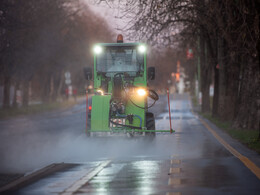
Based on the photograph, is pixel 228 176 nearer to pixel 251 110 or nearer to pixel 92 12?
pixel 251 110

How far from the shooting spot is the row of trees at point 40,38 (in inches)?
1430

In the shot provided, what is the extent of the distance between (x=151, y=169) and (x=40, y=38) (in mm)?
37550

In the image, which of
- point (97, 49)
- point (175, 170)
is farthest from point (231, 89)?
point (175, 170)

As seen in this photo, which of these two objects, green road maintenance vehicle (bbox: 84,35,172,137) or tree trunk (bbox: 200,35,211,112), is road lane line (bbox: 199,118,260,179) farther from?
tree trunk (bbox: 200,35,211,112)

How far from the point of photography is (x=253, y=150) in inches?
608

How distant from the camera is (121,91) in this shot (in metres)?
17.4

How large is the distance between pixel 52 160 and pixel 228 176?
5436 millimetres

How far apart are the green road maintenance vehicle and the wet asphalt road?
67cm

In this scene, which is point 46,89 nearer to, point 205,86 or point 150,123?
point 205,86

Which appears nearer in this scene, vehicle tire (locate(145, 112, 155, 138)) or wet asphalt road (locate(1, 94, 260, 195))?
wet asphalt road (locate(1, 94, 260, 195))

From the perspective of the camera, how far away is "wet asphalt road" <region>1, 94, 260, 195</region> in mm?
9109

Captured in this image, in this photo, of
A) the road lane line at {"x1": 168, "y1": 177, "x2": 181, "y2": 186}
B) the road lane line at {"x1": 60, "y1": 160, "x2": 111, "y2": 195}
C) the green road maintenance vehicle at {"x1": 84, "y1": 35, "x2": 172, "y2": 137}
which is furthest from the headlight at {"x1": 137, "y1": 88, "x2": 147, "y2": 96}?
the road lane line at {"x1": 168, "y1": 177, "x2": 181, "y2": 186}

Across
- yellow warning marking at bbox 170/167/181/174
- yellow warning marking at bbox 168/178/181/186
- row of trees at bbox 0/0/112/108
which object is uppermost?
row of trees at bbox 0/0/112/108

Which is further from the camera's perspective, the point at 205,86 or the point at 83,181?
the point at 205,86
